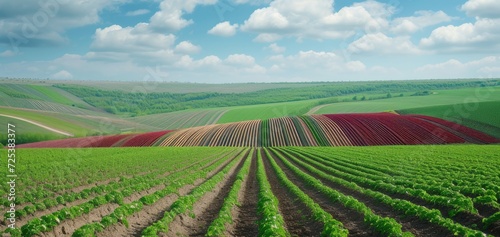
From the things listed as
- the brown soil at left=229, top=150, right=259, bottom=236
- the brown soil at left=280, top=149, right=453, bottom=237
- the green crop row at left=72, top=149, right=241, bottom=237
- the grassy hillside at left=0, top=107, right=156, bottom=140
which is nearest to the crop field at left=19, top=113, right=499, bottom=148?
the grassy hillside at left=0, top=107, right=156, bottom=140

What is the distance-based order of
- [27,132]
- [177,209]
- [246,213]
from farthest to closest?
[27,132] < [246,213] < [177,209]

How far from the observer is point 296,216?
17750 mm

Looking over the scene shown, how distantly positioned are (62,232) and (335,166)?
2817 cm

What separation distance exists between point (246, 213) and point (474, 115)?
7604 cm

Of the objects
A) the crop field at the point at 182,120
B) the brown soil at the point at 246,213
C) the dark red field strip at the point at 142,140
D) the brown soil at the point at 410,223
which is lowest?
the crop field at the point at 182,120

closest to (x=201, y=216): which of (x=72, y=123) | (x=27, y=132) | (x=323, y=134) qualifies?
(x=323, y=134)

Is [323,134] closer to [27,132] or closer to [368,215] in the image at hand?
[368,215]

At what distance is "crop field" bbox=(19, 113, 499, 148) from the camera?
2721 inches

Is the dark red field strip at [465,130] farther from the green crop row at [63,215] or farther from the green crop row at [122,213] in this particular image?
the green crop row at [63,215]

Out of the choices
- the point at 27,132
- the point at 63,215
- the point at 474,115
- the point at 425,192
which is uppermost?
the point at 63,215

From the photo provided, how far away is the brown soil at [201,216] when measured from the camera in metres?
15.1

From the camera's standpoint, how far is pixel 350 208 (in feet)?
59.4

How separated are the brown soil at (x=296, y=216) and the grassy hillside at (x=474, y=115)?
5917cm

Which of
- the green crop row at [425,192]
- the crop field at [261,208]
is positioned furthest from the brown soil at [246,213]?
the green crop row at [425,192]
